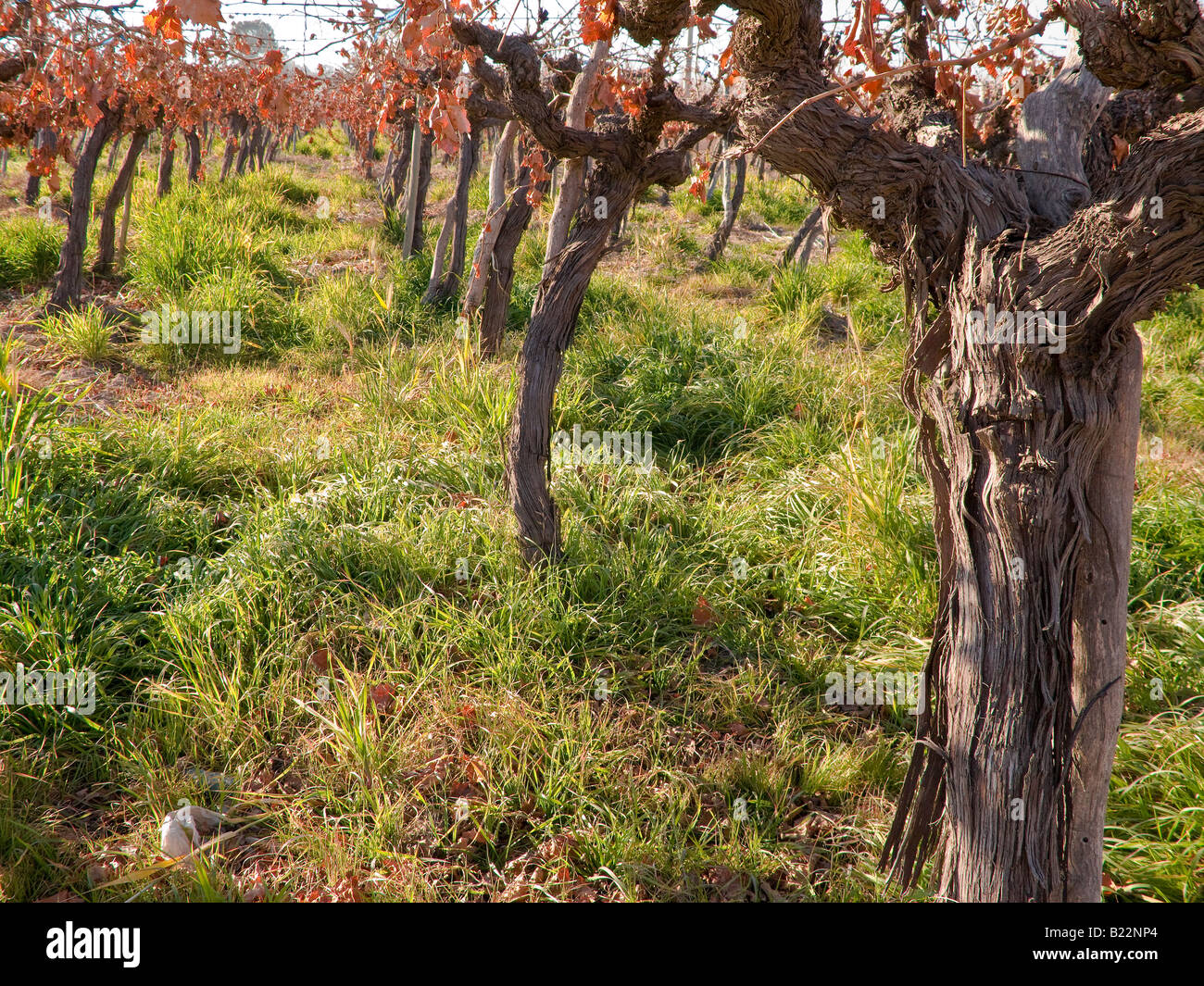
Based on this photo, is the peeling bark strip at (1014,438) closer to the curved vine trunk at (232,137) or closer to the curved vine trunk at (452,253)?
the curved vine trunk at (452,253)

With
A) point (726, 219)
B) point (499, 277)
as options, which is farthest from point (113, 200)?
point (726, 219)

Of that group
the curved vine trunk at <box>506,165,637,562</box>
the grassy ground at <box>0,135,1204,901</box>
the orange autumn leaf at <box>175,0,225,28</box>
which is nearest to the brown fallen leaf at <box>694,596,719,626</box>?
the grassy ground at <box>0,135,1204,901</box>

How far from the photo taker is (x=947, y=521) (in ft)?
7.88

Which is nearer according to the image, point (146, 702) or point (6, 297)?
point (146, 702)

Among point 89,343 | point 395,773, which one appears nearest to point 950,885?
point 395,773

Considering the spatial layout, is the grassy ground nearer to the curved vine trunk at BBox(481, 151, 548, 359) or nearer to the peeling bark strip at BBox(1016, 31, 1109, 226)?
the curved vine trunk at BBox(481, 151, 548, 359)

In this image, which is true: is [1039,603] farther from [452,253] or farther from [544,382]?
[452,253]

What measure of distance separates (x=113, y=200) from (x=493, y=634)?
8.50m

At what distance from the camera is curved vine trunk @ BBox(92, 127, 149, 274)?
29.0 feet

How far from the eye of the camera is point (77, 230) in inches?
307

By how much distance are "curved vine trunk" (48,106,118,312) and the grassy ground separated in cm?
245

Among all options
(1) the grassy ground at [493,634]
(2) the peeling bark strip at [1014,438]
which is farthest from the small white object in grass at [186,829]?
(2) the peeling bark strip at [1014,438]

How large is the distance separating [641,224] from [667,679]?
12515 millimetres
